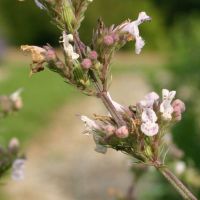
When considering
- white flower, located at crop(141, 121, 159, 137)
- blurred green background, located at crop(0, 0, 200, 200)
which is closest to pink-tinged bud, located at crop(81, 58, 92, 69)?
white flower, located at crop(141, 121, 159, 137)

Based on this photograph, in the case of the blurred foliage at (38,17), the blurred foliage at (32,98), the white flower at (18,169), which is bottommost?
the white flower at (18,169)

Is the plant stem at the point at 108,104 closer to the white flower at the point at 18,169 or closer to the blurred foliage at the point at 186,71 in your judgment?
the white flower at the point at 18,169

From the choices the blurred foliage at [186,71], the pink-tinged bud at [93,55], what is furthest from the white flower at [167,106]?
the blurred foliage at [186,71]

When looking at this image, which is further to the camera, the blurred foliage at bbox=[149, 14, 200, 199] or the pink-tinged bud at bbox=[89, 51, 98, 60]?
the blurred foliage at bbox=[149, 14, 200, 199]

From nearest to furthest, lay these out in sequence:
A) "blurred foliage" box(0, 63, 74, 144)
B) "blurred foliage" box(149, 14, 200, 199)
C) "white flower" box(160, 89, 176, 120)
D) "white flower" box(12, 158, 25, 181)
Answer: "white flower" box(160, 89, 176, 120) → "white flower" box(12, 158, 25, 181) → "blurred foliage" box(149, 14, 200, 199) → "blurred foliage" box(0, 63, 74, 144)

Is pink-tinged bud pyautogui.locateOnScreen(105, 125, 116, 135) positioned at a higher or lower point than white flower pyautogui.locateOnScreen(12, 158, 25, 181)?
lower

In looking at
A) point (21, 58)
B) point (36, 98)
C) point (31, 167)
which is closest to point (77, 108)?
point (36, 98)

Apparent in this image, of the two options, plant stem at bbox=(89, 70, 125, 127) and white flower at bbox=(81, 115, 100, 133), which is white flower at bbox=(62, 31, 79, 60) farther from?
white flower at bbox=(81, 115, 100, 133)

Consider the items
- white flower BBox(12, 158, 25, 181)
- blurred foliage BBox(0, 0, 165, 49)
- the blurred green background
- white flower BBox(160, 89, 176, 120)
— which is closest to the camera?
white flower BBox(160, 89, 176, 120)

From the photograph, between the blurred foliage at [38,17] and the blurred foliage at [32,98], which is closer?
the blurred foliage at [32,98]
